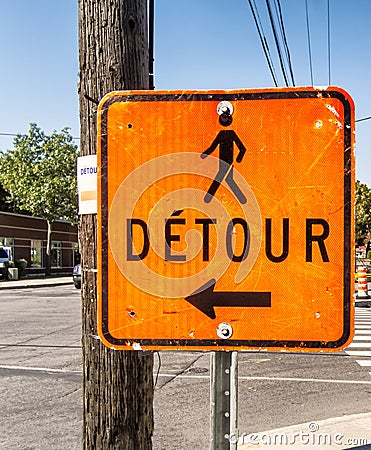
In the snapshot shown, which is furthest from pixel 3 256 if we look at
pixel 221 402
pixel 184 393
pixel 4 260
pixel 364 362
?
pixel 221 402

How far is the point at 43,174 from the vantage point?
47.3 metres

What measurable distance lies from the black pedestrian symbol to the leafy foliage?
45200 millimetres

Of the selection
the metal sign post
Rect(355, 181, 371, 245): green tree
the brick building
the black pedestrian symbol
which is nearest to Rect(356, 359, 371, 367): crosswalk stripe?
the metal sign post

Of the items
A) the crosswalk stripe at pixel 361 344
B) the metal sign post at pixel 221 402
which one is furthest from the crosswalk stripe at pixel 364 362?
the metal sign post at pixel 221 402

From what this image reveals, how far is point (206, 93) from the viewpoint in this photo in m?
2.25

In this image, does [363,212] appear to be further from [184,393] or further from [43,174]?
[184,393]

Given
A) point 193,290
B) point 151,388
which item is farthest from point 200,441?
point 193,290

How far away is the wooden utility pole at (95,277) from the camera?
272 cm

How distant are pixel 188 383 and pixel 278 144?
21.4ft

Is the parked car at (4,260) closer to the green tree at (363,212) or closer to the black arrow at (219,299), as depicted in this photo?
the green tree at (363,212)

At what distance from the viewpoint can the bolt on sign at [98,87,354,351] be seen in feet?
7.16

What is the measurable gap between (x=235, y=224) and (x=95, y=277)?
84cm

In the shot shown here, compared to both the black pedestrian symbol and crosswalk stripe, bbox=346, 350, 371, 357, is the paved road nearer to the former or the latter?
crosswalk stripe, bbox=346, 350, 371, 357

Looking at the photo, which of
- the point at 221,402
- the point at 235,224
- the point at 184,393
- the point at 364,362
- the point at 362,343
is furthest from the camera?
the point at 362,343
